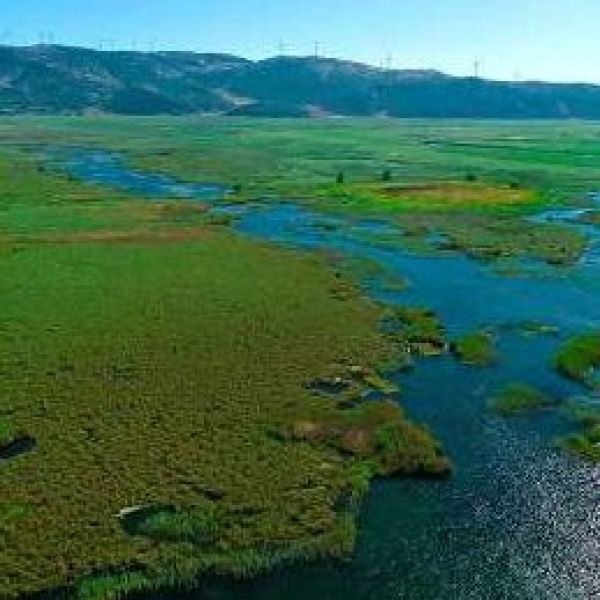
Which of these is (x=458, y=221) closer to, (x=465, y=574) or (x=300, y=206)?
(x=300, y=206)

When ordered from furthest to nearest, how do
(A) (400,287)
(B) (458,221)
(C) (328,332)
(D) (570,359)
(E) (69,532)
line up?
(B) (458,221)
(A) (400,287)
(C) (328,332)
(D) (570,359)
(E) (69,532)

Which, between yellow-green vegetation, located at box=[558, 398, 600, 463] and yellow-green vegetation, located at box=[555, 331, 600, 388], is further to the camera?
yellow-green vegetation, located at box=[555, 331, 600, 388]

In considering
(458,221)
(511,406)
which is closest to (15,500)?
(511,406)

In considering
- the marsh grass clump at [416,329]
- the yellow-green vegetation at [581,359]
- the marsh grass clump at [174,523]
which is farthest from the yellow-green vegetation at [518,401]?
the marsh grass clump at [174,523]

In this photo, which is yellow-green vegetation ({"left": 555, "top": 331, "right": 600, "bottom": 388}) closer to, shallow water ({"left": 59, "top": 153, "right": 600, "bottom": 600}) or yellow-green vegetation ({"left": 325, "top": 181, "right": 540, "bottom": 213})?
shallow water ({"left": 59, "top": 153, "right": 600, "bottom": 600})

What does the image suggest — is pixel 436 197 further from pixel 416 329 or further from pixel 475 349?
pixel 475 349

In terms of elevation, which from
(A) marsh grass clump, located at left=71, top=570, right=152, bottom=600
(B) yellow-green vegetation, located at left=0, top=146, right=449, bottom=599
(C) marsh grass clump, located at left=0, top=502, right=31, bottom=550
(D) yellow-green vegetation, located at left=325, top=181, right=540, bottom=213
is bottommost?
(D) yellow-green vegetation, located at left=325, top=181, right=540, bottom=213

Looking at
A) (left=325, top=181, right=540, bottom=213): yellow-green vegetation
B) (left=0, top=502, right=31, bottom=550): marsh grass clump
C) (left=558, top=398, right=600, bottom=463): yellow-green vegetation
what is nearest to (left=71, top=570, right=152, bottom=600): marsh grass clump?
(left=0, top=502, right=31, bottom=550): marsh grass clump
